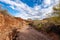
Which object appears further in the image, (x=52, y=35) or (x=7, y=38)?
(x=52, y=35)

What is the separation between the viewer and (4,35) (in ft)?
30.7

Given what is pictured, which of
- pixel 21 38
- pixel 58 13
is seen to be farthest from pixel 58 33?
pixel 21 38

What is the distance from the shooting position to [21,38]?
333 inches

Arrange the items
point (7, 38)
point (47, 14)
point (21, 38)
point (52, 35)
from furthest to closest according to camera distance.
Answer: point (47, 14)
point (52, 35)
point (7, 38)
point (21, 38)

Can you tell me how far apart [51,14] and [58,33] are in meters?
1.30

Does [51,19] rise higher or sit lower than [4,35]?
higher

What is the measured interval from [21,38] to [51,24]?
12.0 feet

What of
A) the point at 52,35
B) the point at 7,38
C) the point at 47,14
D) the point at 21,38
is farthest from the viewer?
the point at 47,14

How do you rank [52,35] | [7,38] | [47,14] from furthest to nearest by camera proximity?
Answer: [47,14]
[52,35]
[7,38]

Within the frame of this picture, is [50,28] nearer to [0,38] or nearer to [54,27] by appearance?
[54,27]

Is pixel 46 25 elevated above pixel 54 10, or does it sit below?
below

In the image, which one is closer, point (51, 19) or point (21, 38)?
point (21, 38)

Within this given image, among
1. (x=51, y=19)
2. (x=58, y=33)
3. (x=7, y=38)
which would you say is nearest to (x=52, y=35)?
(x=58, y=33)

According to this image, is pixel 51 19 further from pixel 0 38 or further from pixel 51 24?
pixel 0 38
